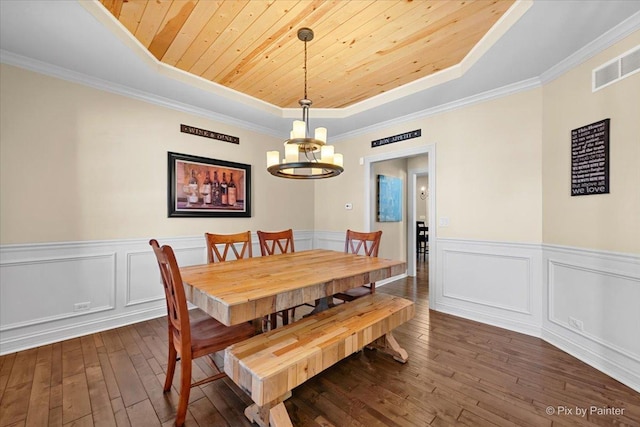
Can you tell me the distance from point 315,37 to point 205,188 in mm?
2283

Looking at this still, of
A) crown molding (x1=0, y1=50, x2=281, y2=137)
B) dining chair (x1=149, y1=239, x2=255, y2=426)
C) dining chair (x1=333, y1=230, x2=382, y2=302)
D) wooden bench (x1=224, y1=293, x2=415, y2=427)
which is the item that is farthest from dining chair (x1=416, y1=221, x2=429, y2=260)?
dining chair (x1=149, y1=239, x2=255, y2=426)

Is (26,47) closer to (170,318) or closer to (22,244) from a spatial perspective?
(22,244)

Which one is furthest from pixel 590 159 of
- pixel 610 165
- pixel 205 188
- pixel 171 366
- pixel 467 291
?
pixel 205 188

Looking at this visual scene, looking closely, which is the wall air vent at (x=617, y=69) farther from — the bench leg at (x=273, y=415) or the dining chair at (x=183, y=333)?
the dining chair at (x=183, y=333)

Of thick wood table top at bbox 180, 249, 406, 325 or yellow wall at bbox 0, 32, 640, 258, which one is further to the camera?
yellow wall at bbox 0, 32, 640, 258

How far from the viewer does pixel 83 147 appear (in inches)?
105

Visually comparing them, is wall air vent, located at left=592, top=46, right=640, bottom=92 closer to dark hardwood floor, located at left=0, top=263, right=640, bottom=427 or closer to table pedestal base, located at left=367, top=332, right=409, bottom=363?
dark hardwood floor, located at left=0, top=263, right=640, bottom=427

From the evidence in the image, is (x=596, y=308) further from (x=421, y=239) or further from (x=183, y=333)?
(x=421, y=239)

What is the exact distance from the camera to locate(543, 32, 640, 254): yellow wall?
1911 mm

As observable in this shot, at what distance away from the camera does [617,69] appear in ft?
6.56

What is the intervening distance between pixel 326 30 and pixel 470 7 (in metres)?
1.05

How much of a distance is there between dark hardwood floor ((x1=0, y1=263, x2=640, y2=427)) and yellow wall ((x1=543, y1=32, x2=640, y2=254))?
105cm

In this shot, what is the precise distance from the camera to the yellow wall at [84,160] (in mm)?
2357

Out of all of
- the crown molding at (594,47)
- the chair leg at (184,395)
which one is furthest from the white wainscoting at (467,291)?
the chair leg at (184,395)
